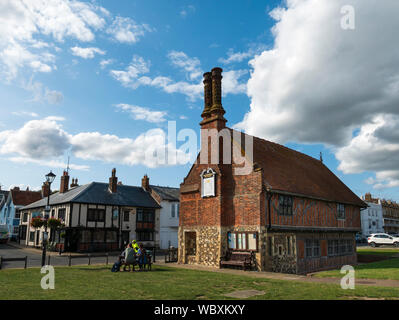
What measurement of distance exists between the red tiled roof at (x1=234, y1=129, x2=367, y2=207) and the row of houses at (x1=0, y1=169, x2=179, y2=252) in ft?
53.6

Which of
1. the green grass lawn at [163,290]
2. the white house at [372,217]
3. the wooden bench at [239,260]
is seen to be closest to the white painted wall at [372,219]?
the white house at [372,217]

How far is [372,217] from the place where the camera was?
75.9 metres

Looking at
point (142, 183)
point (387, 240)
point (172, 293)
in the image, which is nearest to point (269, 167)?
point (172, 293)

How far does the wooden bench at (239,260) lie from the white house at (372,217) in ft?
210

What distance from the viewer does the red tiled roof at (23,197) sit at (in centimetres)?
5653

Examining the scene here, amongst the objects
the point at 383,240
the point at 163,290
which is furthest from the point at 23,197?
the point at 383,240

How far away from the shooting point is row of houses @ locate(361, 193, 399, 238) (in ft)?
241

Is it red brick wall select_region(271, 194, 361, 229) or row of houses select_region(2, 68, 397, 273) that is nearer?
row of houses select_region(2, 68, 397, 273)

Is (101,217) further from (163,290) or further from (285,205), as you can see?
(163,290)

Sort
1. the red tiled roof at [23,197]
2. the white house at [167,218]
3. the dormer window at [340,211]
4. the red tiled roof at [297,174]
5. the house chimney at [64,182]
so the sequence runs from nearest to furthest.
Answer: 1. the red tiled roof at [297,174]
2. the dormer window at [340,211]
3. the white house at [167,218]
4. the house chimney at [64,182]
5. the red tiled roof at [23,197]

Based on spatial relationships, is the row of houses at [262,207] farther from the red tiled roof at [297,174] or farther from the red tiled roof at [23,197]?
the red tiled roof at [23,197]

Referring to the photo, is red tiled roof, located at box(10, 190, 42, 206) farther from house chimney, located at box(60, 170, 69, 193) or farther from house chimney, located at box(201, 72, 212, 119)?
house chimney, located at box(201, 72, 212, 119)

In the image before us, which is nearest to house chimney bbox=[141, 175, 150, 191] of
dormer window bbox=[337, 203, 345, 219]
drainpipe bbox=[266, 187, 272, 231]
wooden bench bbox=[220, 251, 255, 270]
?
dormer window bbox=[337, 203, 345, 219]

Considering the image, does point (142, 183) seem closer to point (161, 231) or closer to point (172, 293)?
point (161, 231)
